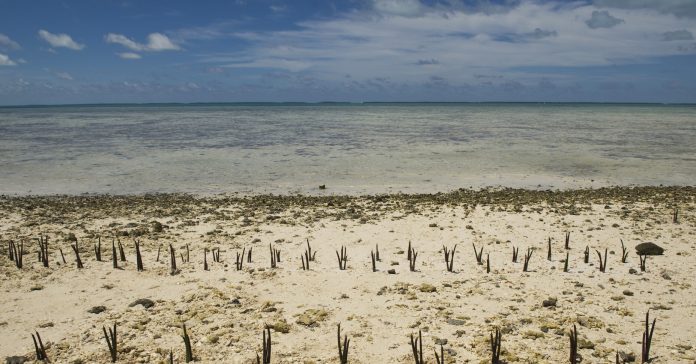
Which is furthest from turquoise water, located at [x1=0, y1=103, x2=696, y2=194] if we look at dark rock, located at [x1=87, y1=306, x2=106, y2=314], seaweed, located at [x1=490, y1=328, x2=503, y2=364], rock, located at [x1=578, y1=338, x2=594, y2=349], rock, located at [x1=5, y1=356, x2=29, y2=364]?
rock, located at [x1=5, y1=356, x2=29, y2=364]

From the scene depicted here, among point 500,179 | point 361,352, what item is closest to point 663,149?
point 500,179

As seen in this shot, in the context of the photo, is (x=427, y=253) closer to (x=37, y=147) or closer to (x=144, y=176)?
(x=144, y=176)

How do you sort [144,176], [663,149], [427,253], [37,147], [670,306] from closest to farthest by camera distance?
[670,306]
[427,253]
[144,176]
[663,149]
[37,147]

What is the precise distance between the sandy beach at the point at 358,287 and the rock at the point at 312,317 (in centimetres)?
2

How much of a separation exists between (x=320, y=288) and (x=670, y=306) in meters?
4.53

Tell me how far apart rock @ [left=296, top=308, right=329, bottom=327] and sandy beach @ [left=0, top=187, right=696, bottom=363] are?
0.7 inches

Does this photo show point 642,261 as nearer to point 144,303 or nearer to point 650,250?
point 650,250

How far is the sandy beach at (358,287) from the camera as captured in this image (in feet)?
17.1

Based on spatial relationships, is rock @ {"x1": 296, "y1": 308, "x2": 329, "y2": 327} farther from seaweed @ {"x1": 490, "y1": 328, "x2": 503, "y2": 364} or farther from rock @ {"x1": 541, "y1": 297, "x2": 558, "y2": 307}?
rock @ {"x1": 541, "y1": 297, "x2": 558, "y2": 307}

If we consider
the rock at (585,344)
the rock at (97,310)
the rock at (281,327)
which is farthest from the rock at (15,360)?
the rock at (585,344)

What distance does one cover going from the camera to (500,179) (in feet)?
57.4

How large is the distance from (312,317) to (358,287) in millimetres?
1134

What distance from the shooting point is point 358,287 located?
6.84 m

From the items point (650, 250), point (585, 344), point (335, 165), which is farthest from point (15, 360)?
point (335, 165)
